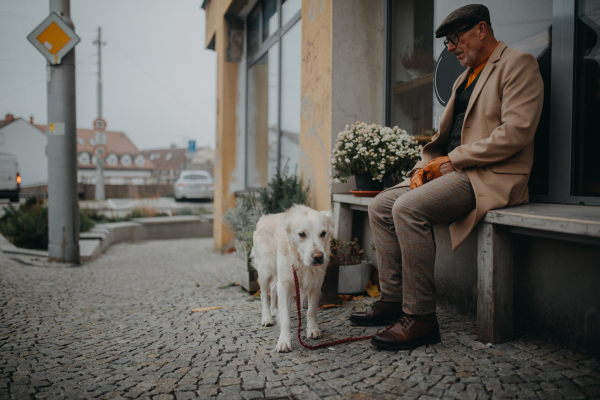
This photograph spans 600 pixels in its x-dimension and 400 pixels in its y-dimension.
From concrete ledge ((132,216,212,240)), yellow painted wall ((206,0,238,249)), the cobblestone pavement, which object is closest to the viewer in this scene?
the cobblestone pavement

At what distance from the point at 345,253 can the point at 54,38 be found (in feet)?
16.7

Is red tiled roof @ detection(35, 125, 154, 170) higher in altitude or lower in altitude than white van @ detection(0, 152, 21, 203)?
higher

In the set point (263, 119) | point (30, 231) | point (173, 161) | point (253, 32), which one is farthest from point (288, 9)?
point (173, 161)

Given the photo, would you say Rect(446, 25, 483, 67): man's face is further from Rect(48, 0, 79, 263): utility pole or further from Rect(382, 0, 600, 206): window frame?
Rect(48, 0, 79, 263): utility pole

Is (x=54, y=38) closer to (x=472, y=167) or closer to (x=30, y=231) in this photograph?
(x=30, y=231)

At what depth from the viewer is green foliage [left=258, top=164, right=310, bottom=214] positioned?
425cm

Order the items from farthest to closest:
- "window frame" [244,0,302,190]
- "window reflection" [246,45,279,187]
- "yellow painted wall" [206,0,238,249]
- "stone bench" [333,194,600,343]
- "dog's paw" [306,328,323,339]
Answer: "yellow painted wall" [206,0,238,249], "window reflection" [246,45,279,187], "window frame" [244,0,302,190], "dog's paw" [306,328,323,339], "stone bench" [333,194,600,343]

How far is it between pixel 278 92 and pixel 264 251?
4.21 meters

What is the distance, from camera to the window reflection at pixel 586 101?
2232 millimetres

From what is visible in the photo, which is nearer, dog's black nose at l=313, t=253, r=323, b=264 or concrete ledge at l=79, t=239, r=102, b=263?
dog's black nose at l=313, t=253, r=323, b=264

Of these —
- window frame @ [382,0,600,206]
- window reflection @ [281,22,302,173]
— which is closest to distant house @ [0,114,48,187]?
window reflection @ [281,22,302,173]

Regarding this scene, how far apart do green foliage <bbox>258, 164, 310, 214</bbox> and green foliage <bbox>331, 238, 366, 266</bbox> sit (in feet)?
2.70

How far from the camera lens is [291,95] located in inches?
238

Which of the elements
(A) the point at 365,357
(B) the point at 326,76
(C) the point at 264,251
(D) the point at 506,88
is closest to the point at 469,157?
(D) the point at 506,88
